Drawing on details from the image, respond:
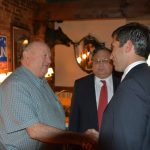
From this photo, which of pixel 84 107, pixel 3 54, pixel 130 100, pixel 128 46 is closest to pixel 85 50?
pixel 3 54

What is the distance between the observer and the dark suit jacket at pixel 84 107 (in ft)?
8.51

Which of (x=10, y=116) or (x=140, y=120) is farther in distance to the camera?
(x=10, y=116)

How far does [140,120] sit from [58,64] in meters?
5.22

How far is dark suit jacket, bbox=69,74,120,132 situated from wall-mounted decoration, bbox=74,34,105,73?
3.72 metres

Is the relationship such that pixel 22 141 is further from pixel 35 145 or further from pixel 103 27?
pixel 103 27

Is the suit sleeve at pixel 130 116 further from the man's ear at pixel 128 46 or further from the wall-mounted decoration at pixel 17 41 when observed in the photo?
the wall-mounted decoration at pixel 17 41

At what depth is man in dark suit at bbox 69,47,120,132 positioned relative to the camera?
8.53 ft

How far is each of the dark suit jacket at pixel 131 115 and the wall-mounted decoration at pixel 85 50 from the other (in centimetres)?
478

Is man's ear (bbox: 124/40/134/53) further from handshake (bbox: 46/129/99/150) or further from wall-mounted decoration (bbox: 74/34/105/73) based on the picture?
wall-mounted decoration (bbox: 74/34/105/73)

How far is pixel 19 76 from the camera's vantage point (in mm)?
2092

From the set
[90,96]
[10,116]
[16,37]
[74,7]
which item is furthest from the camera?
[74,7]

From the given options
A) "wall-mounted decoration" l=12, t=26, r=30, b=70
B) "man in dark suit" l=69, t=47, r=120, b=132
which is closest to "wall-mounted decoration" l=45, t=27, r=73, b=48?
"wall-mounted decoration" l=12, t=26, r=30, b=70

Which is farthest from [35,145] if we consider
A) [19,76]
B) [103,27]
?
Result: [103,27]

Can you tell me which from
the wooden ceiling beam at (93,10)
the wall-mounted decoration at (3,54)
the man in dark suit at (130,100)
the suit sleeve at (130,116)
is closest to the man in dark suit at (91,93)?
the man in dark suit at (130,100)
